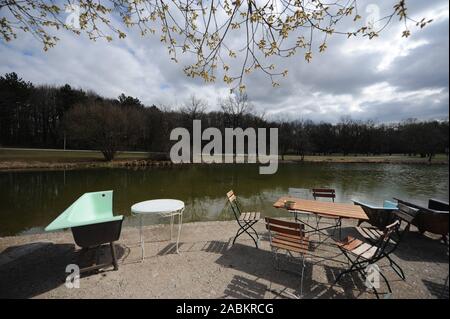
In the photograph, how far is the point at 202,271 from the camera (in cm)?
337

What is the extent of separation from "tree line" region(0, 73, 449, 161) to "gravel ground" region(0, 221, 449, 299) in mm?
19324

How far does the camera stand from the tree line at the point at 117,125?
26484 millimetres

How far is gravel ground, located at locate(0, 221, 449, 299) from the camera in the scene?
2.85 meters

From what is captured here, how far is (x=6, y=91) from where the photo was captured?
87.0 feet

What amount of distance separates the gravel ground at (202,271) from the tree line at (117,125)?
63.4 ft

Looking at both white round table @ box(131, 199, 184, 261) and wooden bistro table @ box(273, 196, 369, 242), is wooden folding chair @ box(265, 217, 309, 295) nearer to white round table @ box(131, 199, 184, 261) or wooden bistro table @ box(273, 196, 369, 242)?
wooden bistro table @ box(273, 196, 369, 242)

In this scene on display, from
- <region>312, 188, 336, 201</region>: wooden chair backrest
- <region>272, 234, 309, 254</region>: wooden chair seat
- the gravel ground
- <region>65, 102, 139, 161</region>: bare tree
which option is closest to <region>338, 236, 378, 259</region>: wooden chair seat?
the gravel ground

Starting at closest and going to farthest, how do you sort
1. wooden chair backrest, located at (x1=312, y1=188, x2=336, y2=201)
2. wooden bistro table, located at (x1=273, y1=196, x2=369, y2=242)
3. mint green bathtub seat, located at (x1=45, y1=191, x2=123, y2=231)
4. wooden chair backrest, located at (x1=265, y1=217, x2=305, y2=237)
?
wooden chair backrest, located at (x1=265, y1=217, x2=305, y2=237) < mint green bathtub seat, located at (x1=45, y1=191, x2=123, y2=231) < wooden bistro table, located at (x1=273, y1=196, x2=369, y2=242) < wooden chair backrest, located at (x1=312, y1=188, x2=336, y2=201)

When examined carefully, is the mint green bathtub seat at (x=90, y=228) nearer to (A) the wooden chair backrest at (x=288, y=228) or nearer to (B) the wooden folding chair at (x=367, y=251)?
(A) the wooden chair backrest at (x=288, y=228)

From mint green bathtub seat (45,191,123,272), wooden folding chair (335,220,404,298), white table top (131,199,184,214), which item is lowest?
wooden folding chair (335,220,404,298)

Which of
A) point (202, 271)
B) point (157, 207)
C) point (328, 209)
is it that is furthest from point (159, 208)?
point (328, 209)

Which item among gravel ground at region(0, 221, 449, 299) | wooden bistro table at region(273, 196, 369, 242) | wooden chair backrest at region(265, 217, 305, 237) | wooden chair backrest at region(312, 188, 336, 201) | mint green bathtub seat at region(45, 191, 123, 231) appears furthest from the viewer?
wooden chair backrest at region(312, 188, 336, 201)
